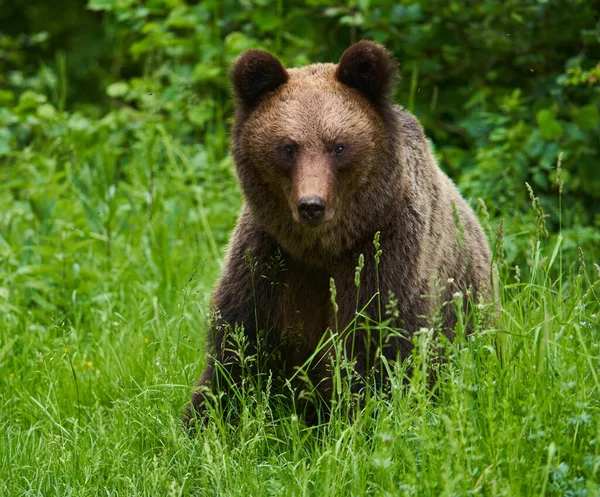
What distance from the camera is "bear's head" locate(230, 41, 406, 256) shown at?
12.6 feet

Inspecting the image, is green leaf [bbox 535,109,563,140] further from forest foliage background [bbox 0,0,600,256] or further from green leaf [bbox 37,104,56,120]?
green leaf [bbox 37,104,56,120]

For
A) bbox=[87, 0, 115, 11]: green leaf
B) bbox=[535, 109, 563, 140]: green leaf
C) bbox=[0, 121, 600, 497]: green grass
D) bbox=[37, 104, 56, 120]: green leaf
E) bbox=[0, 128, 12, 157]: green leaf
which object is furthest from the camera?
bbox=[87, 0, 115, 11]: green leaf

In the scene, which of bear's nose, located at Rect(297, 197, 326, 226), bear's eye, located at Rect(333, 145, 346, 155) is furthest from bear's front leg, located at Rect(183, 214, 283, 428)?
bear's eye, located at Rect(333, 145, 346, 155)

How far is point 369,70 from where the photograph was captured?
3947 millimetres

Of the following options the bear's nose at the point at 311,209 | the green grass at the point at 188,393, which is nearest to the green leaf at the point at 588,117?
the green grass at the point at 188,393

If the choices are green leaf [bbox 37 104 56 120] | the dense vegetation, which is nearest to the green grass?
the dense vegetation

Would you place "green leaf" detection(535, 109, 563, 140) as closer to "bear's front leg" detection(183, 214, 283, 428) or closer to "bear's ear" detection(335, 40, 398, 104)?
"bear's ear" detection(335, 40, 398, 104)

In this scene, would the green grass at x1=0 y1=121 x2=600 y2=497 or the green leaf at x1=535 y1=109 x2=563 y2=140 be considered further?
the green leaf at x1=535 y1=109 x2=563 y2=140

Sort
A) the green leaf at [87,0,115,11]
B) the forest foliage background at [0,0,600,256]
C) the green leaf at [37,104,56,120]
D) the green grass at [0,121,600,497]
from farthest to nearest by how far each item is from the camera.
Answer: the green leaf at [87,0,115,11]
the green leaf at [37,104,56,120]
the forest foliage background at [0,0,600,256]
the green grass at [0,121,600,497]

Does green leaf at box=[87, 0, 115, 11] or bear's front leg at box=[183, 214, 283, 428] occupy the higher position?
green leaf at box=[87, 0, 115, 11]

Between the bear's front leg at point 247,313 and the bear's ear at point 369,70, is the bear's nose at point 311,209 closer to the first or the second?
the bear's front leg at point 247,313

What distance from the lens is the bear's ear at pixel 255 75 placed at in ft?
13.0

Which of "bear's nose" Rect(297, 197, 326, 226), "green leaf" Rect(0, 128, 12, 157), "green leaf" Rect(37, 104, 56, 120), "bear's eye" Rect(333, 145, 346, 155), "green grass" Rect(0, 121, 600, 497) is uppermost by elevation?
"bear's eye" Rect(333, 145, 346, 155)

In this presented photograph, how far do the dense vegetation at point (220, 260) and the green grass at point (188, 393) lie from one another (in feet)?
0.05
